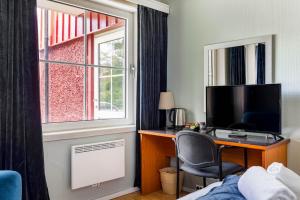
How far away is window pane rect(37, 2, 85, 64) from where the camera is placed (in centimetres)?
265

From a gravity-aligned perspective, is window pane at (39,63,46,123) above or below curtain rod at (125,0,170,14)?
below

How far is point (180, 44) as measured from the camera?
344cm

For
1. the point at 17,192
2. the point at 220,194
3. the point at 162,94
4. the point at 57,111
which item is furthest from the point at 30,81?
the point at 220,194

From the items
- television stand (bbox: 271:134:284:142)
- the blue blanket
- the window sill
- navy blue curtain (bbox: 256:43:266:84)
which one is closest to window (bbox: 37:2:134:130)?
the window sill

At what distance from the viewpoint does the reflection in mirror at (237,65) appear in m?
2.73

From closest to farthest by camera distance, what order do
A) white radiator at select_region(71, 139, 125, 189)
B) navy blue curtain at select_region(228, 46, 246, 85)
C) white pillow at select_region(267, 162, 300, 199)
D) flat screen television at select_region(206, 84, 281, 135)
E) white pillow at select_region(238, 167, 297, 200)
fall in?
white pillow at select_region(238, 167, 297, 200) < white pillow at select_region(267, 162, 300, 199) < flat screen television at select_region(206, 84, 281, 135) < white radiator at select_region(71, 139, 125, 189) < navy blue curtain at select_region(228, 46, 246, 85)

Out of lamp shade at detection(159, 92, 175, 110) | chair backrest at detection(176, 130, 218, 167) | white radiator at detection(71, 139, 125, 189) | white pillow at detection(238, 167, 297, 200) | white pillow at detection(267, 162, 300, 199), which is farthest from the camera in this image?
lamp shade at detection(159, 92, 175, 110)

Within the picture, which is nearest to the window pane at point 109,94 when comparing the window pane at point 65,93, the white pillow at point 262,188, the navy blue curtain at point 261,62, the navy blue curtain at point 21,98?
the window pane at point 65,93

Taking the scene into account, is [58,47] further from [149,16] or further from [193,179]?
[193,179]

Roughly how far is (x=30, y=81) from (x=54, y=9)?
808 millimetres

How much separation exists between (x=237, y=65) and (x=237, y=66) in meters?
0.01

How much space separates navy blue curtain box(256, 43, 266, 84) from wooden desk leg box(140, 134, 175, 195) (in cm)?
123

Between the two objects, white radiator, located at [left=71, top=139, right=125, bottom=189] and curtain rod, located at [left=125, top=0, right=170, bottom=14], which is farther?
curtain rod, located at [left=125, top=0, right=170, bottom=14]

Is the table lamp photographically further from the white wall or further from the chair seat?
the chair seat
